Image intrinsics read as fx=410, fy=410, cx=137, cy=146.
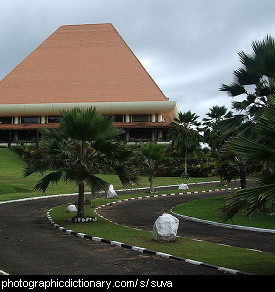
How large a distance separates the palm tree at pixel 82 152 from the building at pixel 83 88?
36.7 meters

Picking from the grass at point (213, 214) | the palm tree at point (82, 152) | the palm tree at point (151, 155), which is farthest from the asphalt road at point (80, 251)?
the palm tree at point (151, 155)

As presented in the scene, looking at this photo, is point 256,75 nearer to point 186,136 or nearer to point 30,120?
point 186,136

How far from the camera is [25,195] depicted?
25.8m

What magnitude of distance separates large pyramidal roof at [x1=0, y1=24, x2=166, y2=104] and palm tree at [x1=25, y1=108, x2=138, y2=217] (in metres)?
42.7

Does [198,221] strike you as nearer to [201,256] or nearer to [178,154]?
[201,256]

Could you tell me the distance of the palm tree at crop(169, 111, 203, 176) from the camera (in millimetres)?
41812

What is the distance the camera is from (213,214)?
54.4 ft

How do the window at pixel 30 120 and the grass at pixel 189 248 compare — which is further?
the window at pixel 30 120

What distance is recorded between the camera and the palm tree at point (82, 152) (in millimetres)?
14172

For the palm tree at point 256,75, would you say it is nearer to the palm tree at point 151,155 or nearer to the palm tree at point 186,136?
the palm tree at point 151,155

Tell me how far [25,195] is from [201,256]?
19.0m

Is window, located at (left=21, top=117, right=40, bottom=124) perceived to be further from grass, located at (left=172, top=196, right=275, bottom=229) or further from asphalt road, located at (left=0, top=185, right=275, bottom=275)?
asphalt road, located at (left=0, top=185, right=275, bottom=275)

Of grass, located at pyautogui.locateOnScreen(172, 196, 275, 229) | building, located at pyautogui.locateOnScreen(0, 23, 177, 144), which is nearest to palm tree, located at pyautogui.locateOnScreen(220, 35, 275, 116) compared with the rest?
grass, located at pyautogui.locateOnScreen(172, 196, 275, 229)

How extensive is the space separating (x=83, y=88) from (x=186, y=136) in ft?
76.5
